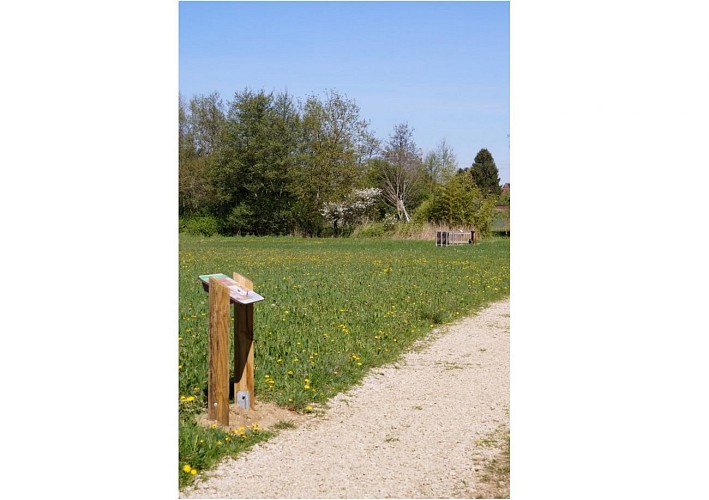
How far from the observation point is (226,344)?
481cm

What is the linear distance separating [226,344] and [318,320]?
3.73m

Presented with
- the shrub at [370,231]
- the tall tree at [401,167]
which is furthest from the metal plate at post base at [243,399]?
the tall tree at [401,167]

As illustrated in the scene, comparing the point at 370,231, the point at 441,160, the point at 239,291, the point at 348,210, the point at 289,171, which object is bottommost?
the point at 239,291

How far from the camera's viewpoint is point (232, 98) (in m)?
36.2

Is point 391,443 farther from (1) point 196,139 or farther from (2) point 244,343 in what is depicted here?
(1) point 196,139

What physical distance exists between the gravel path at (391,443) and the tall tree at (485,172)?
38.9 m

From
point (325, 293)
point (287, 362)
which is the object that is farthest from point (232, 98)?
point (287, 362)

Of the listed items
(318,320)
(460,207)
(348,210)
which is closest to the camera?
(318,320)

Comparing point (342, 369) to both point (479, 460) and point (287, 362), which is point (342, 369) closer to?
point (287, 362)

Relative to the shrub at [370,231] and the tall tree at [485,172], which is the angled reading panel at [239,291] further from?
the tall tree at [485,172]

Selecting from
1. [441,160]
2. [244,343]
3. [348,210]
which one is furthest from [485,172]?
[244,343]
